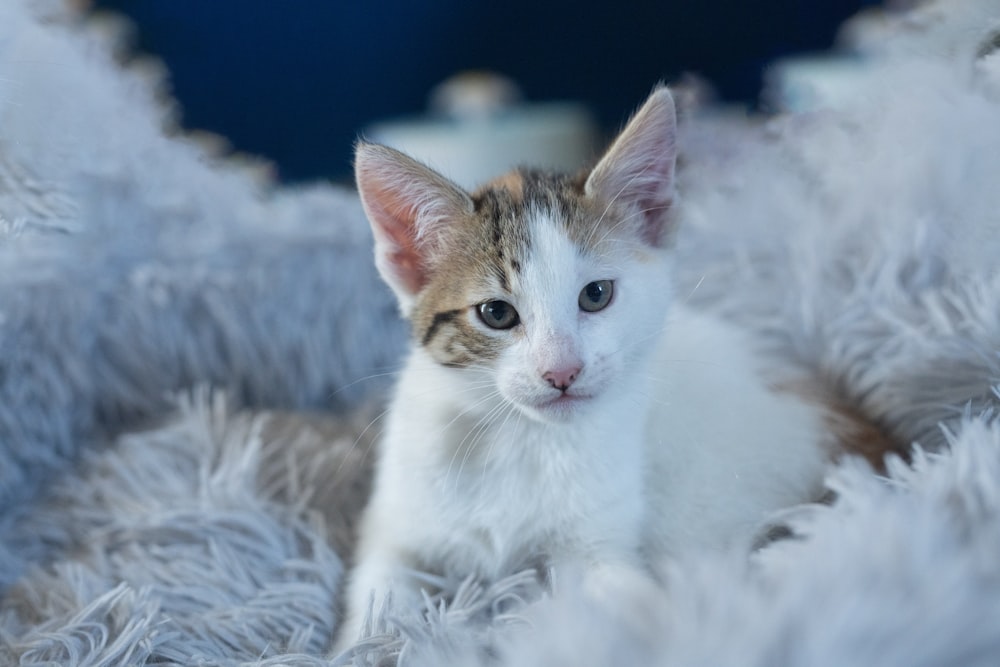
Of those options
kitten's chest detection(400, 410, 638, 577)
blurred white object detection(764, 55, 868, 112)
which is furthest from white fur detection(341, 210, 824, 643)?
blurred white object detection(764, 55, 868, 112)

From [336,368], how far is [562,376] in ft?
2.09

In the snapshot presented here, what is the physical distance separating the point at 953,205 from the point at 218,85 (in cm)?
140

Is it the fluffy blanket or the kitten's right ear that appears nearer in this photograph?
the fluffy blanket

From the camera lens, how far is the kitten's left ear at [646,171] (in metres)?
0.72

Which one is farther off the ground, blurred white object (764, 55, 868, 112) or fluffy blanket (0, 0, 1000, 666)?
blurred white object (764, 55, 868, 112)

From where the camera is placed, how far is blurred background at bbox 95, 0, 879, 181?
5.01 ft

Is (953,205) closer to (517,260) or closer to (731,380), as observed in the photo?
(731,380)

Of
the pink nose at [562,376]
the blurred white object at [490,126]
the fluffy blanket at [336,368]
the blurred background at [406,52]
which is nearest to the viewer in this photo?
the fluffy blanket at [336,368]

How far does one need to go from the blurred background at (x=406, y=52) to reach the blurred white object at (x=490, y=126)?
0.03 metres

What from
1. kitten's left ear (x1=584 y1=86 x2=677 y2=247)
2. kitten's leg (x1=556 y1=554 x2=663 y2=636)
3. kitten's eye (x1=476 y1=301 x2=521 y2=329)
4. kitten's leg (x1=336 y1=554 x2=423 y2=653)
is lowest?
kitten's leg (x1=336 y1=554 x2=423 y2=653)

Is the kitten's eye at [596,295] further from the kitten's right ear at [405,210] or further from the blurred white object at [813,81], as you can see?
the blurred white object at [813,81]

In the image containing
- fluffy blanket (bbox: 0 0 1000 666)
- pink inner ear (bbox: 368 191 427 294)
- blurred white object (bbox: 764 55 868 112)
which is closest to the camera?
fluffy blanket (bbox: 0 0 1000 666)

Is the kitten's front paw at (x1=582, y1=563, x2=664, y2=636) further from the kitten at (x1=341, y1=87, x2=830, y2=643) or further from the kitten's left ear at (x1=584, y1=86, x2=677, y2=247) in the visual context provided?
the kitten's left ear at (x1=584, y1=86, x2=677, y2=247)

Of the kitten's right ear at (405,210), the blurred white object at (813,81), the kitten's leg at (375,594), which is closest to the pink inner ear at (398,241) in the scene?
the kitten's right ear at (405,210)
